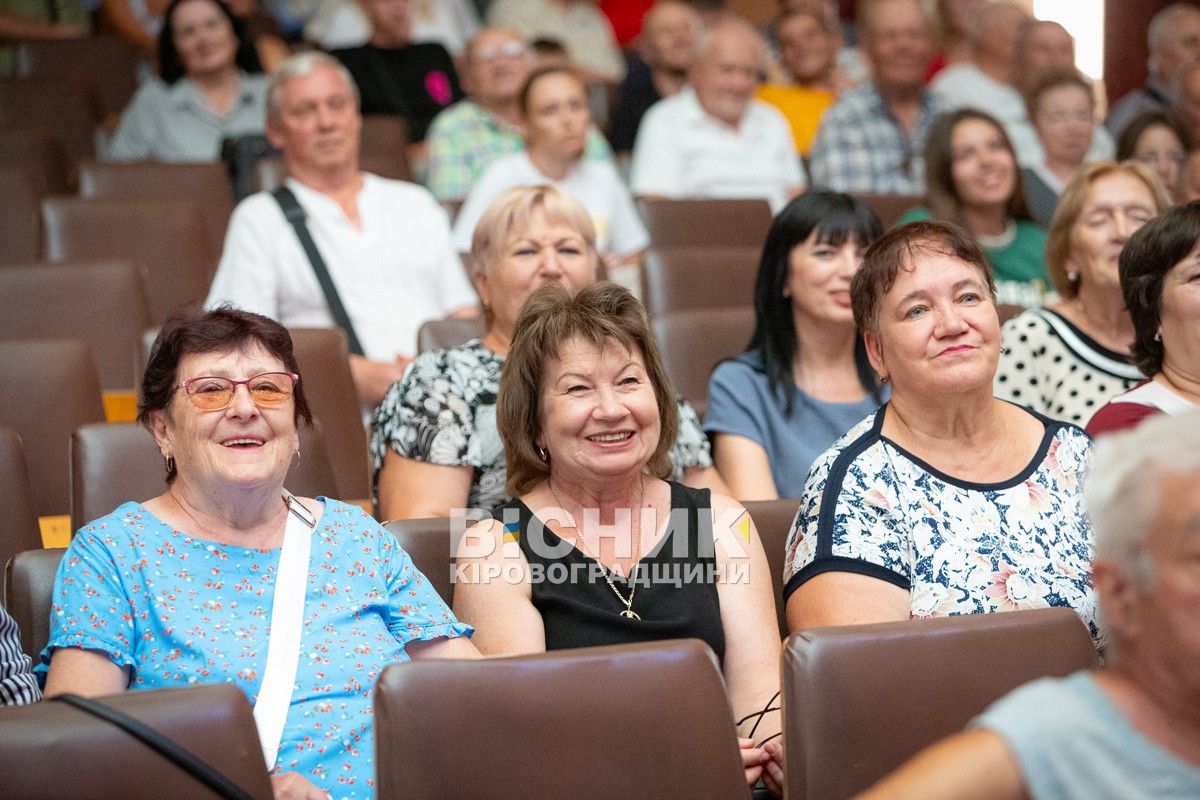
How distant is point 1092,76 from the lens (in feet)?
22.0

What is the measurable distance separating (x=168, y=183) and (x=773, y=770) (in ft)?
10.9

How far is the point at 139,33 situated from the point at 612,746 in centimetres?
515

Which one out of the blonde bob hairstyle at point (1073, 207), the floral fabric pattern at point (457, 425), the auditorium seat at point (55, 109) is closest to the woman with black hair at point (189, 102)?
the auditorium seat at point (55, 109)

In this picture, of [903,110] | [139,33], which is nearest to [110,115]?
[139,33]

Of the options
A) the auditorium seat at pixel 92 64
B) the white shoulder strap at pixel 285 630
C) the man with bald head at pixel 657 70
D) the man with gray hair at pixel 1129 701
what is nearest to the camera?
the man with gray hair at pixel 1129 701

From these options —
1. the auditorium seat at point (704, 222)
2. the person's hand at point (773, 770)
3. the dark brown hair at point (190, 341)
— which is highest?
the auditorium seat at point (704, 222)

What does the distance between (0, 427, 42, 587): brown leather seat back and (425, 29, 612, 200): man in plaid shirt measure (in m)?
2.70

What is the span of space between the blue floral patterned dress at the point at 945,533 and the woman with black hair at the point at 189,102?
11.2 ft

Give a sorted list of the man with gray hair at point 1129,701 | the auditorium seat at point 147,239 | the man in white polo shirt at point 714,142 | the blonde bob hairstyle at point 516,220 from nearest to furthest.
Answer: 1. the man with gray hair at point 1129,701
2. the blonde bob hairstyle at point 516,220
3. the auditorium seat at point 147,239
4. the man in white polo shirt at point 714,142

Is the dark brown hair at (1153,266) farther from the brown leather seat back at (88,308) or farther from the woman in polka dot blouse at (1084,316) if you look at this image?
the brown leather seat back at (88,308)

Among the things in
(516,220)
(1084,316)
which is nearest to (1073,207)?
(1084,316)

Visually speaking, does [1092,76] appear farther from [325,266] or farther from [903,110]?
[325,266]

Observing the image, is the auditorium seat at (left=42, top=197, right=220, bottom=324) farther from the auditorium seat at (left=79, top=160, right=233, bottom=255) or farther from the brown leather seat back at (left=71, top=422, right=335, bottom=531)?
the brown leather seat back at (left=71, top=422, right=335, bottom=531)

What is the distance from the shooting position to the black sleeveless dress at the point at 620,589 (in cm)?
194
